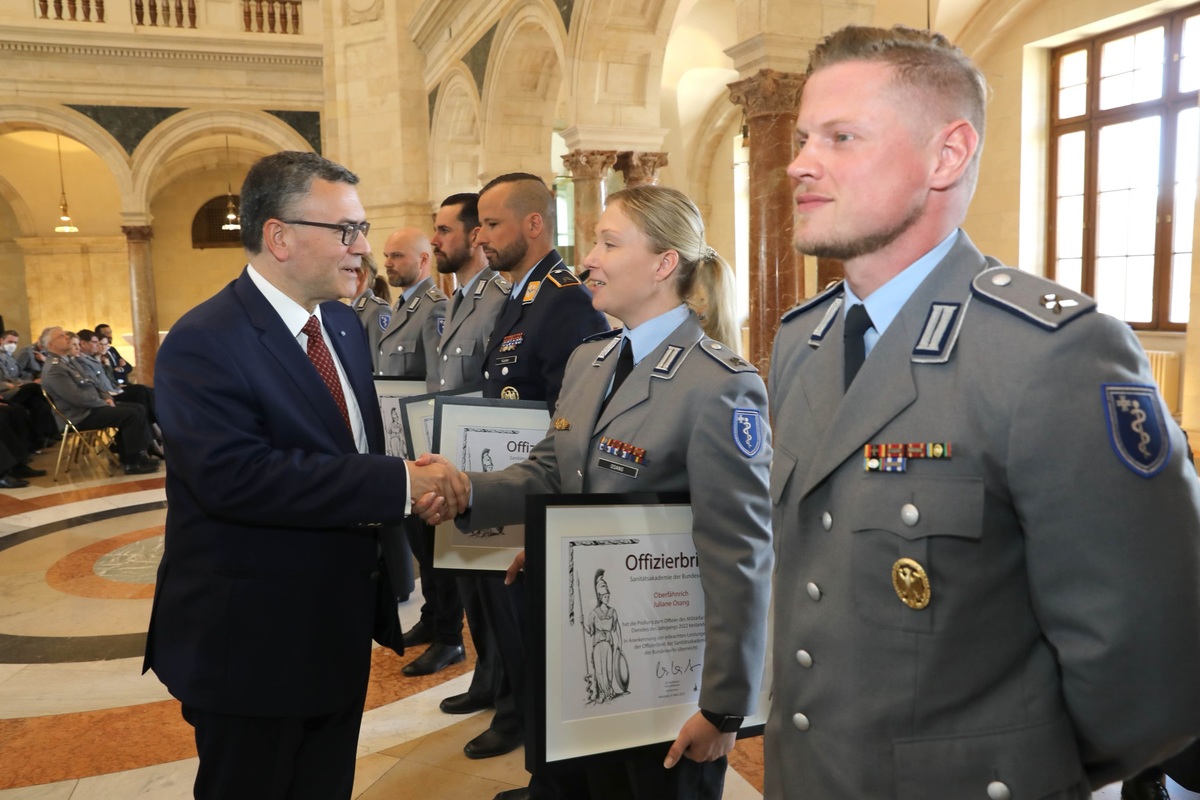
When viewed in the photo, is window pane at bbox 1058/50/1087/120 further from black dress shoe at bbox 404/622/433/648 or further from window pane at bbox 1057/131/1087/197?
black dress shoe at bbox 404/622/433/648

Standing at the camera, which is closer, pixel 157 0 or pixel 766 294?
pixel 766 294

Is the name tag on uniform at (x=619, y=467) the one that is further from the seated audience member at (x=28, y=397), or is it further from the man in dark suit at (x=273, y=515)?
the seated audience member at (x=28, y=397)

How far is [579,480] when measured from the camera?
193cm

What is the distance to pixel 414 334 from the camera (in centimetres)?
479

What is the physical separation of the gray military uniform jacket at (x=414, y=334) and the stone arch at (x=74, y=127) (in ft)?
41.1

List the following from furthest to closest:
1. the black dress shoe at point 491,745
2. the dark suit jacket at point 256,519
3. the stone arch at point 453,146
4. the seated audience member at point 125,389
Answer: the stone arch at point 453,146 < the seated audience member at point 125,389 < the black dress shoe at point 491,745 < the dark suit jacket at point 256,519

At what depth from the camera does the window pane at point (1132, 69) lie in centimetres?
900

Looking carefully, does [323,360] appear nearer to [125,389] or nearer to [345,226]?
[345,226]

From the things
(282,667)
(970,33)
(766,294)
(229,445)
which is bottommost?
(282,667)

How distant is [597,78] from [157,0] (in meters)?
10.4

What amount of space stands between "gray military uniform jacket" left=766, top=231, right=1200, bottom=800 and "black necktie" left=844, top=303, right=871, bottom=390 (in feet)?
0.06

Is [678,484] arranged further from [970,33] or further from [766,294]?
[970,33]

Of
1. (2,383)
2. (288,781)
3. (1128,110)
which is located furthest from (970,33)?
(2,383)

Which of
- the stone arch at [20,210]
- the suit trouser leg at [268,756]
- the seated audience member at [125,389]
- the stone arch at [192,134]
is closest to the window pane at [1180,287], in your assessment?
the suit trouser leg at [268,756]
